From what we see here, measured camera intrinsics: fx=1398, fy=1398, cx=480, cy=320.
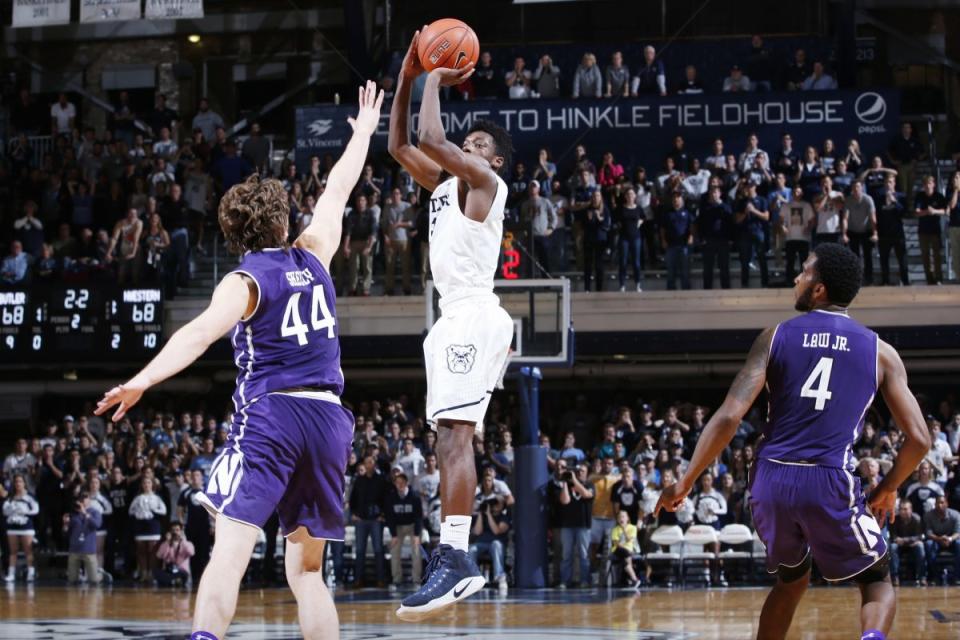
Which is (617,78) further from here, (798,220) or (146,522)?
(146,522)

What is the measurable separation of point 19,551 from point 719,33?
16960mm

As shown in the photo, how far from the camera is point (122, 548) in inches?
817

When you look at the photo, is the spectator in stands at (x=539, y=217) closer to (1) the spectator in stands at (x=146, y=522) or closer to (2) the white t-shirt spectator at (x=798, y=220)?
(2) the white t-shirt spectator at (x=798, y=220)

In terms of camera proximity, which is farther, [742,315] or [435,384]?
[742,315]

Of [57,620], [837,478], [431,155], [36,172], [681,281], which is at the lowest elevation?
[57,620]

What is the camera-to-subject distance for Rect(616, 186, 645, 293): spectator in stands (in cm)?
2123

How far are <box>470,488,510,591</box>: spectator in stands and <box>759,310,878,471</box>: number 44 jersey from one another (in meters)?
12.0

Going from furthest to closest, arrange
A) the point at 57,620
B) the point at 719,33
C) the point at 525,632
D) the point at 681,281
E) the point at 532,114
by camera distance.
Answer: the point at 719,33, the point at 532,114, the point at 681,281, the point at 57,620, the point at 525,632

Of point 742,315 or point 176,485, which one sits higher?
point 742,315

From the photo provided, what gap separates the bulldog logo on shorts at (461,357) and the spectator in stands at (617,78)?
61.5ft

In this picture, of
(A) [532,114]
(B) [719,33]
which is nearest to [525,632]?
(A) [532,114]

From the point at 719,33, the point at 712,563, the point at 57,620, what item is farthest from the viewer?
the point at 719,33

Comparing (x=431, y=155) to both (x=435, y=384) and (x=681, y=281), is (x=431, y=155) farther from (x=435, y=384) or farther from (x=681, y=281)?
(x=681, y=281)

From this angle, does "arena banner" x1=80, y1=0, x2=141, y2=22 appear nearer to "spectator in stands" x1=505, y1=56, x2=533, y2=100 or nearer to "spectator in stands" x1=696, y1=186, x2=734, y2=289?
"spectator in stands" x1=505, y1=56, x2=533, y2=100
